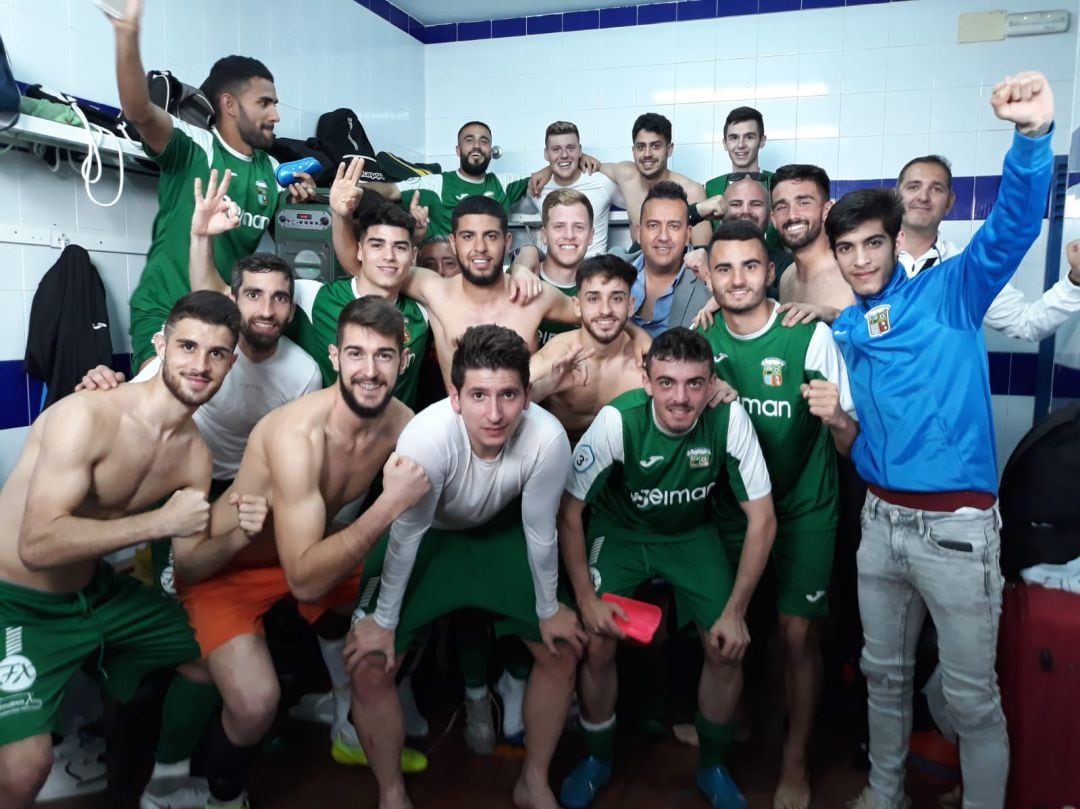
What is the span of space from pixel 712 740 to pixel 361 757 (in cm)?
111

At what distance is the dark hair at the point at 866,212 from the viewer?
209 cm

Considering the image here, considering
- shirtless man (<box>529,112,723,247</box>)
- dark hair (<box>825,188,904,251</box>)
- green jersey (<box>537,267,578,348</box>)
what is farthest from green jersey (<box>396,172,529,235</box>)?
dark hair (<box>825,188,904,251</box>)

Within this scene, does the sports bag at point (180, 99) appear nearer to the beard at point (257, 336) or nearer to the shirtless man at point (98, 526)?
the beard at point (257, 336)

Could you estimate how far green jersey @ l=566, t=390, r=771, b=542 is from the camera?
239 cm

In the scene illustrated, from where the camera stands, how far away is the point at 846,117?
16.8 feet

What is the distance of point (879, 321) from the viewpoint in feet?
6.96

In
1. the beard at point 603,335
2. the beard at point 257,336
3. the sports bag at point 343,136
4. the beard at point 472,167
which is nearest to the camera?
the beard at point 257,336

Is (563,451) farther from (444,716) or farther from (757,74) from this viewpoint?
(757,74)

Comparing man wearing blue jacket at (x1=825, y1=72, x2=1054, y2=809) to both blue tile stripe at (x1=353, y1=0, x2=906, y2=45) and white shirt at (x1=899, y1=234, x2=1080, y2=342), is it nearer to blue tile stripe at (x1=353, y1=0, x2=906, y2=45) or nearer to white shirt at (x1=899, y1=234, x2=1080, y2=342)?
white shirt at (x1=899, y1=234, x2=1080, y2=342)

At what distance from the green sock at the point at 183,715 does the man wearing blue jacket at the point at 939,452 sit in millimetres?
1913

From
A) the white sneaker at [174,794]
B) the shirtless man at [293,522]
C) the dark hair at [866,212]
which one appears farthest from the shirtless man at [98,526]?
the dark hair at [866,212]

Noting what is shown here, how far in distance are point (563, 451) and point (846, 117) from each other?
3.89 meters

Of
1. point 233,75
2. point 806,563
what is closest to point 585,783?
point 806,563

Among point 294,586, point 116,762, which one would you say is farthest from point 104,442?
point 116,762
